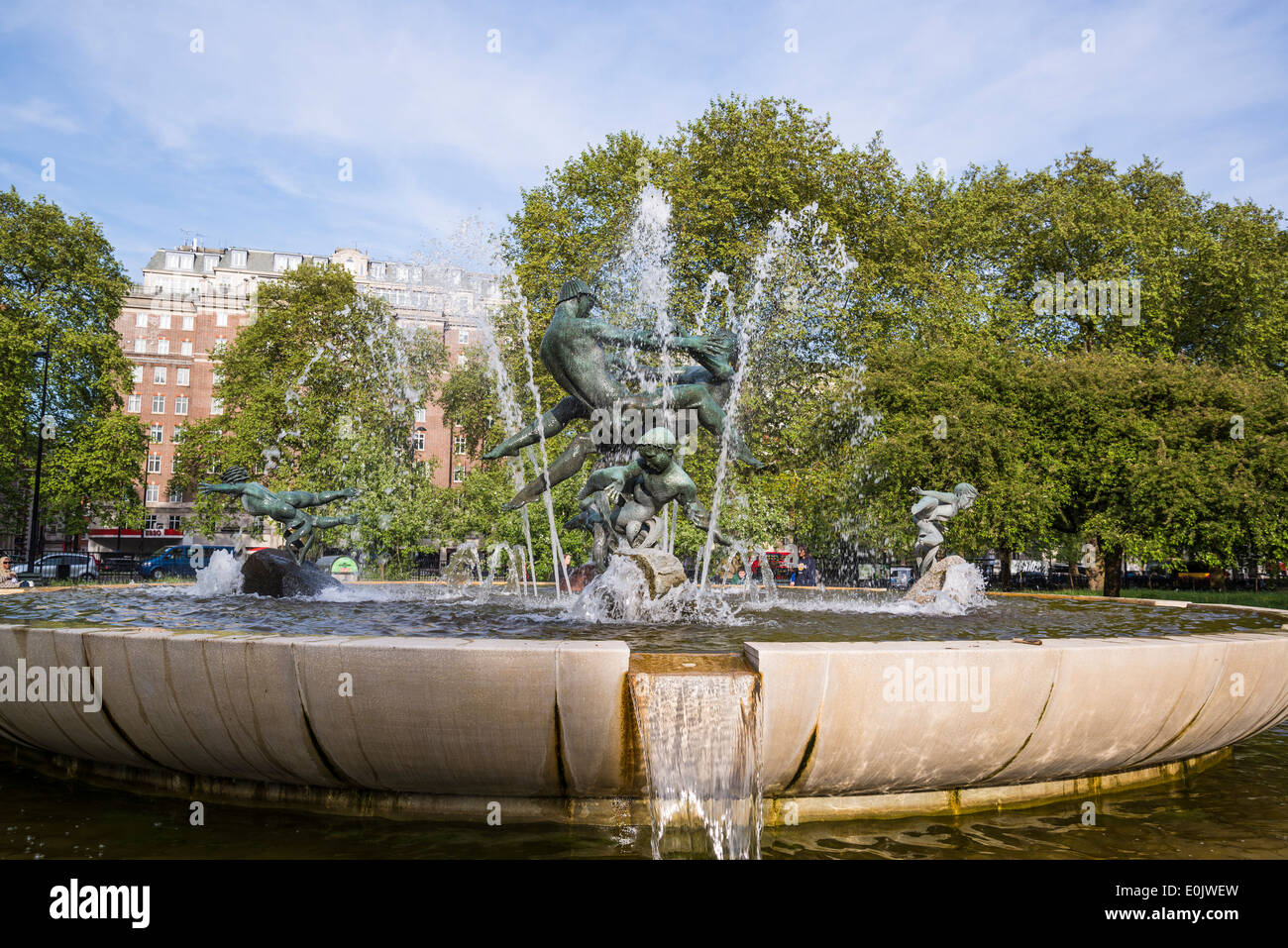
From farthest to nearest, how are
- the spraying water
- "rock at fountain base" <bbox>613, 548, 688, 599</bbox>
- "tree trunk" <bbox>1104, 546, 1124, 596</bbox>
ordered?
1. "tree trunk" <bbox>1104, 546, 1124, 596</bbox>
2. "rock at fountain base" <bbox>613, 548, 688, 599</bbox>
3. the spraying water

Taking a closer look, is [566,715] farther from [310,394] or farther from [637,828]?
[310,394]

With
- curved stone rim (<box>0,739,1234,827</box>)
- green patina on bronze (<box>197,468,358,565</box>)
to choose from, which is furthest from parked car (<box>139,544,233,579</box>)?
curved stone rim (<box>0,739,1234,827</box>)

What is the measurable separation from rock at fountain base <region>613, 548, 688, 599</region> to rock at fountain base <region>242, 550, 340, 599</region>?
14.8 ft

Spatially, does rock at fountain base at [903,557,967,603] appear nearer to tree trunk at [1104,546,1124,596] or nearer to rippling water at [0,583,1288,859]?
rippling water at [0,583,1288,859]

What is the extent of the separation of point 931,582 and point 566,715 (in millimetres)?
7539

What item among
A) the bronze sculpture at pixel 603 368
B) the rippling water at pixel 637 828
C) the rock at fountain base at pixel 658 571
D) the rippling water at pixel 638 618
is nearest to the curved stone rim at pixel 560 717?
the rippling water at pixel 637 828

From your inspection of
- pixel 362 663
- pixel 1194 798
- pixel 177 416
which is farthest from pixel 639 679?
pixel 177 416

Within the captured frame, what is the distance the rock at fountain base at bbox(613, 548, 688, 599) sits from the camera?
24.7ft

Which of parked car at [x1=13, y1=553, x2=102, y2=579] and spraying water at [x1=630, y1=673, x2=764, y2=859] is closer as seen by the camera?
spraying water at [x1=630, y1=673, x2=764, y2=859]

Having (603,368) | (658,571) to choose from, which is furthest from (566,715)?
(603,368)

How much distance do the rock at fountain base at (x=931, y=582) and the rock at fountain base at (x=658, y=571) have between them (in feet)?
12.2

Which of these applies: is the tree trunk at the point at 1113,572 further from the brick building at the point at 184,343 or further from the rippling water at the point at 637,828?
the brick building at the point at 184,343

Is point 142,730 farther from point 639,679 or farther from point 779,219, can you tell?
point 779,219

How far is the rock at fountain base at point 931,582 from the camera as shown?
1011cm
